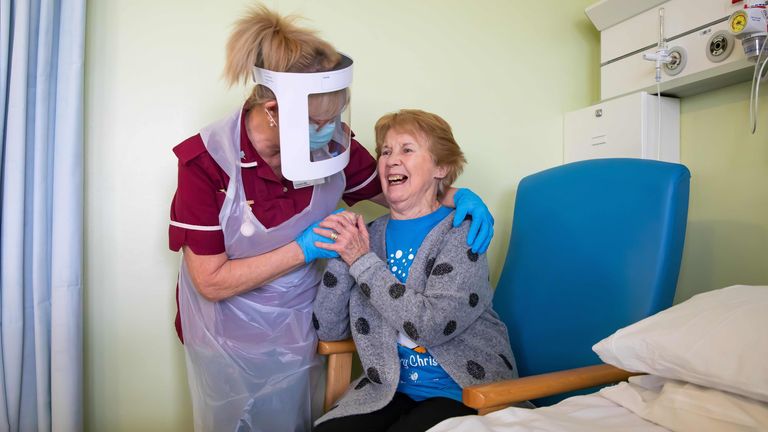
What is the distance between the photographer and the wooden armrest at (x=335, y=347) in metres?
1.47

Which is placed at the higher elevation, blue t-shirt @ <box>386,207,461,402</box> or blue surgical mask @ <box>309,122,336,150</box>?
blue surgical mask @ <box>309,122,336,150</box>

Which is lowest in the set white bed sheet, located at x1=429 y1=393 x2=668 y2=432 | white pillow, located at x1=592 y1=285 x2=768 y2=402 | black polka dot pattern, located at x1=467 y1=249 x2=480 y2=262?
white bed sheet, located at x1=429 y1=393 x2=668 y2=432

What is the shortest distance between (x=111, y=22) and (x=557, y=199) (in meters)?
1.43

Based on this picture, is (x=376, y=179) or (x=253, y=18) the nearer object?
(x=253, y=18)

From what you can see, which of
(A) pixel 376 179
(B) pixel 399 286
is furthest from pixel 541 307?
(A) pixel 376 179

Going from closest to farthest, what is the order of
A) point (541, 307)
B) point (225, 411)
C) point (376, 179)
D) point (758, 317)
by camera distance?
point (758, 317) < point (225, 411) < point (541, 307) < point (376, 179)

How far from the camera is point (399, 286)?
1308 millimetres

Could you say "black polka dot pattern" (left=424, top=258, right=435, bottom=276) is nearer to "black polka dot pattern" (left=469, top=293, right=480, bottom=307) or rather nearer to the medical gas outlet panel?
"black polka dot pattern" (left=469, top=293, right=480, bottom=307)

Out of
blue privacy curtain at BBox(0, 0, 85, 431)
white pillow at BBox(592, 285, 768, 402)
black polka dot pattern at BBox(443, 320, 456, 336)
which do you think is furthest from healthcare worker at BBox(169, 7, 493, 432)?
white pillow at BBox(592, 285, 768, 402)

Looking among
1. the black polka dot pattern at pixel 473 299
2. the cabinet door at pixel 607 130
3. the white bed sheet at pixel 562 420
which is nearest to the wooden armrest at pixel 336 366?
the black polka dot pattern at pixel 473 299

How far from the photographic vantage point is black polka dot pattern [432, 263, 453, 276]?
1.33 metres

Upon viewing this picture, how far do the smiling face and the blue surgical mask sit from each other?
0.75 feet

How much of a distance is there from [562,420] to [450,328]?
42 cm

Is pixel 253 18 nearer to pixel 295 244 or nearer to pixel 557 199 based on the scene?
pixel 295 244
